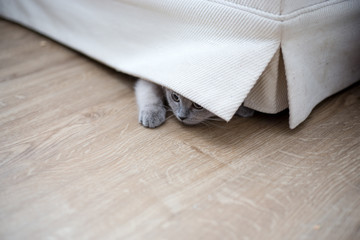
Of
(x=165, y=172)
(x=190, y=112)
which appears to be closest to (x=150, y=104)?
(x=190, y=112)

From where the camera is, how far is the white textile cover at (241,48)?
37.5 inches

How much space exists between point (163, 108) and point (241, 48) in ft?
1.30

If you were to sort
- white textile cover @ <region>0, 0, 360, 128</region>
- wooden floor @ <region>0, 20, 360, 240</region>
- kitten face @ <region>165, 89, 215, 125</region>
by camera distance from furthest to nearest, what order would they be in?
kitten face @ <region>165, 89, 215, 125</region>, white textile cover @ <region>0, 0, 360, 128</region>, wooden floor @ <region>0, 20, 360, 240</region>

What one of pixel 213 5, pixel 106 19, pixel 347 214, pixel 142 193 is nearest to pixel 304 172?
pixel 347 214

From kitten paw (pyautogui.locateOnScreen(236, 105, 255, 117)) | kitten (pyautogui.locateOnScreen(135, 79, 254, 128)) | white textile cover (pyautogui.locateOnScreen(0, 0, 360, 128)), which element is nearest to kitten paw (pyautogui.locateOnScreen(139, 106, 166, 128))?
kitten (pyautogui.locateOnScreen(135, 79, 254, 128))

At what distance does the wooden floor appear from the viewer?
2.63 ft

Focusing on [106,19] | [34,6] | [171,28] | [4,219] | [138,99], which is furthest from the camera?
[34,6]

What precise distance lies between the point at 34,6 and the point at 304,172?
5.15 feet

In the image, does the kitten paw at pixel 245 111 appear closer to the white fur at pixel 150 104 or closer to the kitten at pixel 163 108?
the kitten at pixel 163 108

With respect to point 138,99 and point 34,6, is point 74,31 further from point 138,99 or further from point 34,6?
point 138,99

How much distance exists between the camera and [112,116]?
1.23 meters

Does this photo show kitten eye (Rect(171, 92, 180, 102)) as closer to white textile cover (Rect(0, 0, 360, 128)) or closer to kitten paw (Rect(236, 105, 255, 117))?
white textile cover (Rect(0, 0, 360, 128))

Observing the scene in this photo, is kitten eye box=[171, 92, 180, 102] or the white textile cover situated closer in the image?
the white textile cover

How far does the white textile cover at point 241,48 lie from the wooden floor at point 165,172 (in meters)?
0.13
